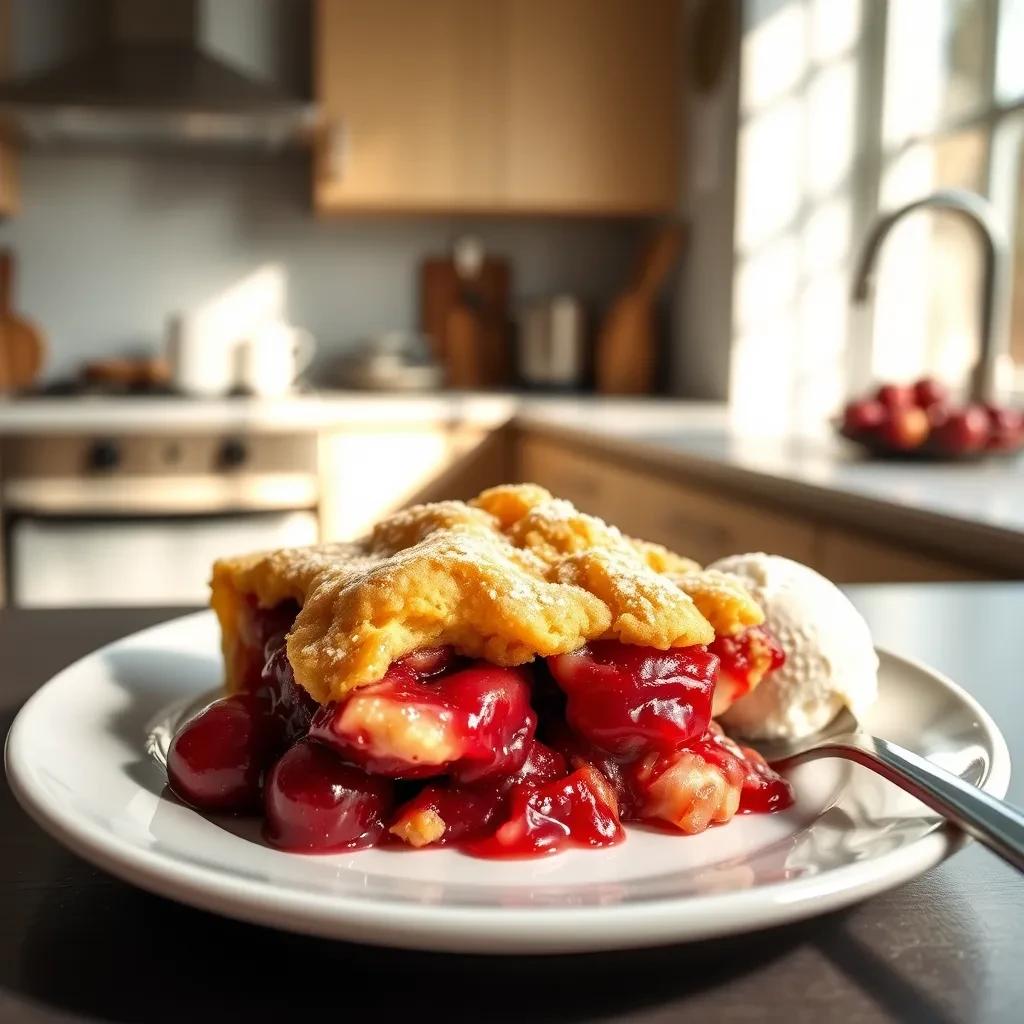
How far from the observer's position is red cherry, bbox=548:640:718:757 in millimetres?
480

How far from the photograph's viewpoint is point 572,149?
3523mm

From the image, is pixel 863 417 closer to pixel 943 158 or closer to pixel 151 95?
pixel 943 158

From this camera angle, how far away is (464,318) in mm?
3918

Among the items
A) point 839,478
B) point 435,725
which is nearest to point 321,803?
point 435,725

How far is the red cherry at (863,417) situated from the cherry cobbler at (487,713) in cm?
153

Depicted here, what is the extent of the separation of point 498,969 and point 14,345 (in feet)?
11.7

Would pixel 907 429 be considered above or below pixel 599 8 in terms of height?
below

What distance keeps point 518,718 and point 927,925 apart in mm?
155

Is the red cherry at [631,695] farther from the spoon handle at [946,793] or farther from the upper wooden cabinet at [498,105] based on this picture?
the upper wooden cabinet at [498,105]

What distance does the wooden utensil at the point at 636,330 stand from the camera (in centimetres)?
364

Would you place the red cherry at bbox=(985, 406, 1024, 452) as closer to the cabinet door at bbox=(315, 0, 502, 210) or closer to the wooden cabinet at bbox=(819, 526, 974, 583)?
the wooden cabinet at bbox=(819, 526, 974, 583)

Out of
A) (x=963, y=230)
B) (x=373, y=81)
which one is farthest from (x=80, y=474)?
(x=963, y=230)

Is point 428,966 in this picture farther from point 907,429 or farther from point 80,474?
point 80,474

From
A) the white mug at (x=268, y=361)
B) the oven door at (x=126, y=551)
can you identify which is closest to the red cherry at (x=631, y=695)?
the oven door at (x=126, y=551)
